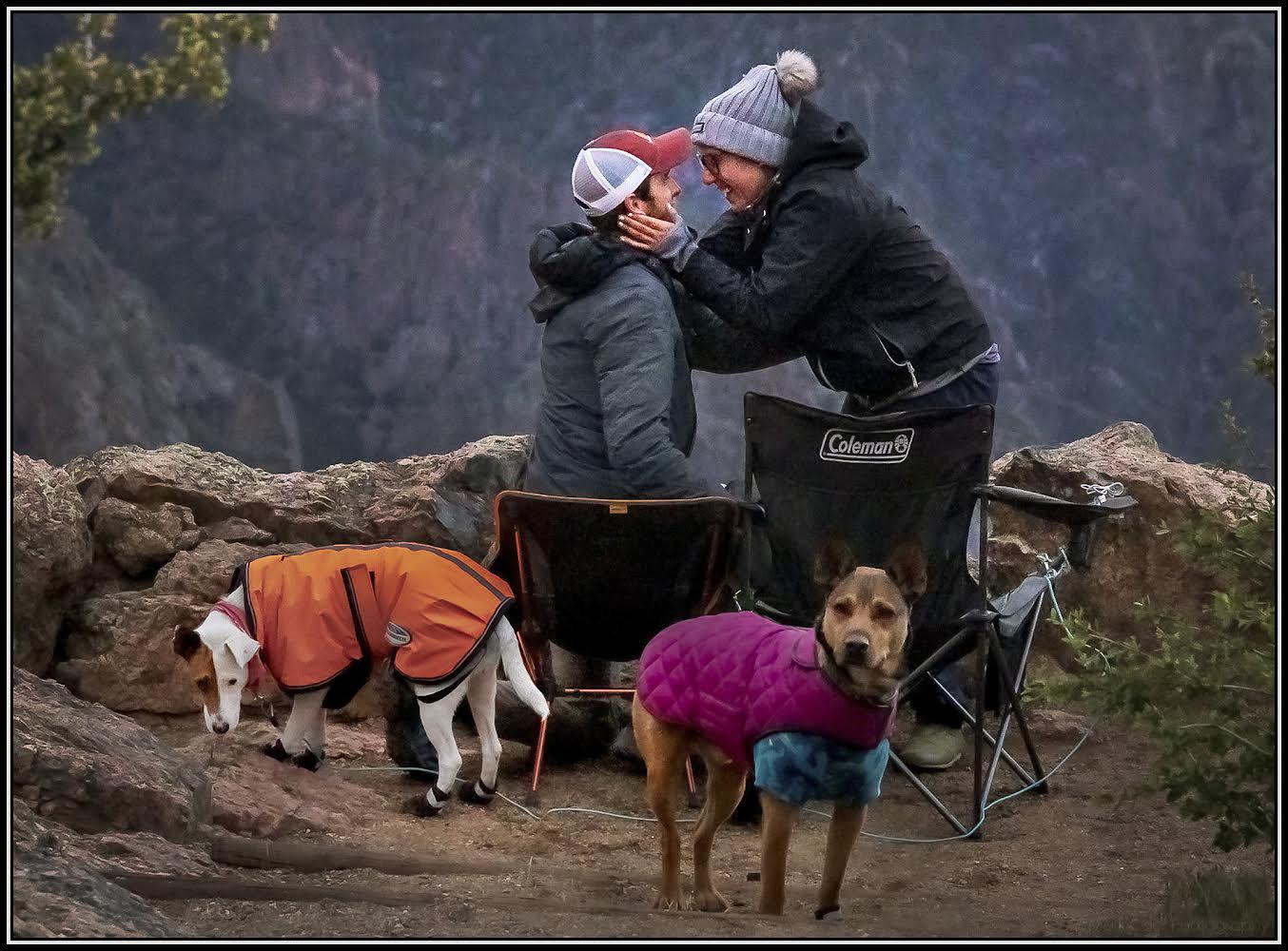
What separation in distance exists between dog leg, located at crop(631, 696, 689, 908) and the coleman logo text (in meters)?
1.09

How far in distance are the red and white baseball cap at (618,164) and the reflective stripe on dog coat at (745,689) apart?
1451mm

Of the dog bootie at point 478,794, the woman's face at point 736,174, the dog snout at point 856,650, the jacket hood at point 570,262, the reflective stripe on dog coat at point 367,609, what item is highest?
the woman's face at point 736,174

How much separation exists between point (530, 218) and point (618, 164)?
3.66 ft

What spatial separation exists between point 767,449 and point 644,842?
1198 millimetres

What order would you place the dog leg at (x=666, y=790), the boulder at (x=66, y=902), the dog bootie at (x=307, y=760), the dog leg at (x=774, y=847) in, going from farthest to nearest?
the dog bootie at (x=307, y=760), the dog leg at (x=666, y=790), the dog leg at (x=774, y=847), the boulder at (x=66, y=902)

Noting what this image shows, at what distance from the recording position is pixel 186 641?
177 inches

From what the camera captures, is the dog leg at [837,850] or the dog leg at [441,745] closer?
the dog leg at [837,850]

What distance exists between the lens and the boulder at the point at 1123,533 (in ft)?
19.2

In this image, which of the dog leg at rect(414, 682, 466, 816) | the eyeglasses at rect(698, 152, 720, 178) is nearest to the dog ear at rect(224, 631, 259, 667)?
the dog leg at rect(414, 682, 466, 816)

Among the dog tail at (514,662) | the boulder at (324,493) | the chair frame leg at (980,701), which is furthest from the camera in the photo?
the boulder at (324,493)

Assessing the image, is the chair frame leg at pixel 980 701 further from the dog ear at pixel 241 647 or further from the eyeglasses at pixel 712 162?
the dog ear at pixel 241 647

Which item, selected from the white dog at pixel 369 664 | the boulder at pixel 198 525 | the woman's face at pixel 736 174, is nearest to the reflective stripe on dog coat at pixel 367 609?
the white dog at pixel 369 664

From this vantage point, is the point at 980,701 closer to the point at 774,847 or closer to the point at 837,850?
the point at 837,850

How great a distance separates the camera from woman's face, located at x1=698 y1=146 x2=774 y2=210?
15.3 ft
